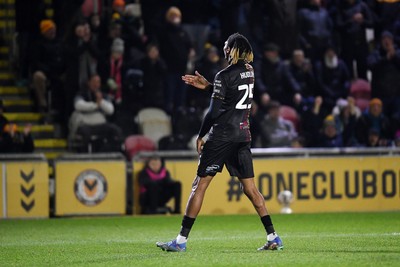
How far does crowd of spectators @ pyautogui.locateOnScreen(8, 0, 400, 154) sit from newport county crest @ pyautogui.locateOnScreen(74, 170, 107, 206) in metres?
1.27

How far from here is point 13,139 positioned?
18094mm

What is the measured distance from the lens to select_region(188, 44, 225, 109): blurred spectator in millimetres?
20141

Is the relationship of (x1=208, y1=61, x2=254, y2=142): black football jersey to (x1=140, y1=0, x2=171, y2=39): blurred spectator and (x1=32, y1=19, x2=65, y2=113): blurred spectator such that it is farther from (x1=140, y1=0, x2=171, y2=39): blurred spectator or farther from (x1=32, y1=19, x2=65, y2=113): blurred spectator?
(x1=140, y1=0, x2=171, y2=39): blurred spectator

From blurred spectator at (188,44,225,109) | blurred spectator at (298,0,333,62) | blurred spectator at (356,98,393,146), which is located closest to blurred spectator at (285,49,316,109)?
blurred spectator at (298,0,333,62)

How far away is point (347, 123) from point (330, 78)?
1443 millimetres

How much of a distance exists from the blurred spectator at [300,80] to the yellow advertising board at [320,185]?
265 centimetres

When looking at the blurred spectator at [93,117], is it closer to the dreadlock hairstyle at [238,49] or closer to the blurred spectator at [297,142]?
the blurred spectator at [297,142]

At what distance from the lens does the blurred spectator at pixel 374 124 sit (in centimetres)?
2050

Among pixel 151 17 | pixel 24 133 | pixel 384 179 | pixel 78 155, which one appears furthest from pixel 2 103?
pixel 384 179

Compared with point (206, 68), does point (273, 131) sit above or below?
below

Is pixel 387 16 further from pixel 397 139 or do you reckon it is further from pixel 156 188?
pixel 156 188

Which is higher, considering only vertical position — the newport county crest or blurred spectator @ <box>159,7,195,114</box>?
blurred spectator @ <box>159,7,195,114</box>

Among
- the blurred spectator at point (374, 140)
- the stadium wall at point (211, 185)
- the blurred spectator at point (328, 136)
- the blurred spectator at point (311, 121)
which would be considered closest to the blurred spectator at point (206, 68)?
the blurred spectator at point (311, 121)

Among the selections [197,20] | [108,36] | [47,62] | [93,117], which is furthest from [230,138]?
[197,20]
